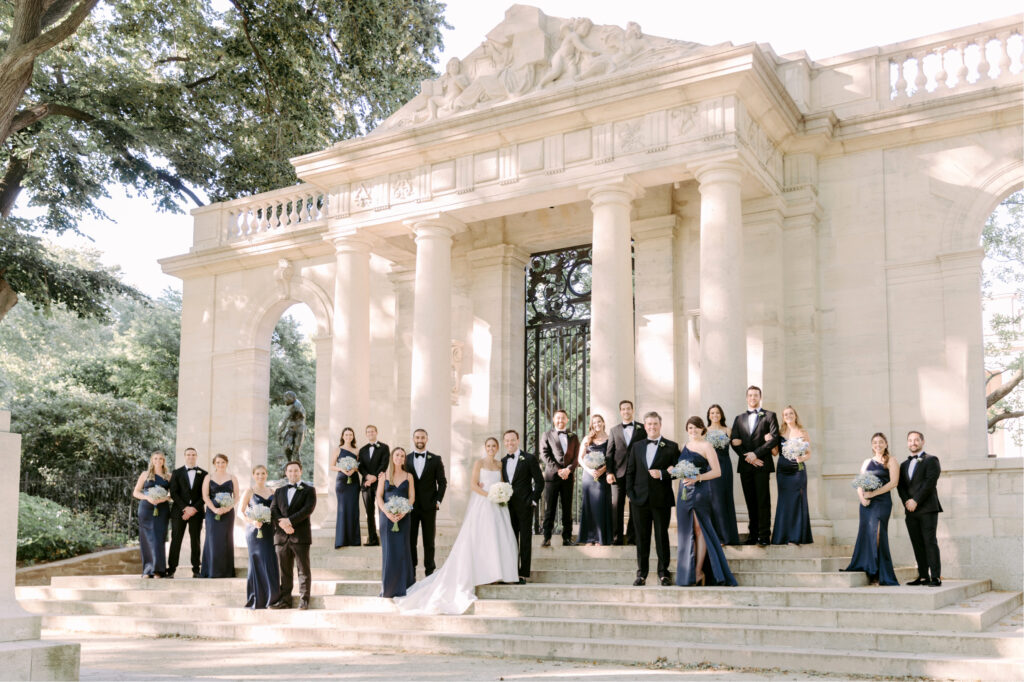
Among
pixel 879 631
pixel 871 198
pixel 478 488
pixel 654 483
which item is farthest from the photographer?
pixel 871 198

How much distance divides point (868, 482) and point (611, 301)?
15.2 feet

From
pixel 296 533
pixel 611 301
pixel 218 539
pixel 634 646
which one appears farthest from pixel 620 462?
pixel 218 539

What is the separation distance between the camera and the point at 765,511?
12.9 m

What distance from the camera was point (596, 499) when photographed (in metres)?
13.3

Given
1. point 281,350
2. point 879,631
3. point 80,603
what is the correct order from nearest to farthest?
point 879,631, point 80,603, point 281,350

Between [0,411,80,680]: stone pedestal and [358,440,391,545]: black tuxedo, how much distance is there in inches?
318

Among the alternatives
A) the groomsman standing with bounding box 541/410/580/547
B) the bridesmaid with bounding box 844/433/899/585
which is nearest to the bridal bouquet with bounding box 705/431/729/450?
→ the bridesmaid with bounding box 844/433/899/585

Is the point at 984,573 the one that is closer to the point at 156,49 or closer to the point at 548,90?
the point at 548,90

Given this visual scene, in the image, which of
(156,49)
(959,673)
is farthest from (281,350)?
(959,673)

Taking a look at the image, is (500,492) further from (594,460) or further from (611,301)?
(611,301)

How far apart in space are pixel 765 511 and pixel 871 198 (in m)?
5.40

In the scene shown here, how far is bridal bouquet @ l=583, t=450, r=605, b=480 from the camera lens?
1309cm

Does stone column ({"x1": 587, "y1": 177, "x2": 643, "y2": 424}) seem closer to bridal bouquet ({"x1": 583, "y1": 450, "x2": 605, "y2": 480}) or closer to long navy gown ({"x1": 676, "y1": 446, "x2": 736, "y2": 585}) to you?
bridal bouquet ({"x1": 583, "y1": 450, "x2": 605, "y2": 480})

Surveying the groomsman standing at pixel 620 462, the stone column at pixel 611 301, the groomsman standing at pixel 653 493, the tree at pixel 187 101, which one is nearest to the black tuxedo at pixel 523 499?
the groomsman standing at pixel 620 462
